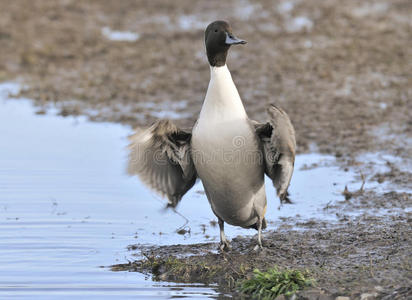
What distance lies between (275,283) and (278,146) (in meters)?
1.09

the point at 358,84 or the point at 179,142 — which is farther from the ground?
the point at 358,84

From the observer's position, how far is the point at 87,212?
8297 millimetres

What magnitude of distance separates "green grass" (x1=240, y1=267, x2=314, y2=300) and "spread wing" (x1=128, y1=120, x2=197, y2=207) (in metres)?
1.35

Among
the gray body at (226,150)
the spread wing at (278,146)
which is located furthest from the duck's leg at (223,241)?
the spread wing at (278,146)

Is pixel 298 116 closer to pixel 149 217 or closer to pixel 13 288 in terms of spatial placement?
pixel 149 217

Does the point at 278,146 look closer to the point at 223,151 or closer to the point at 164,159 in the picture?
the point at 223,151

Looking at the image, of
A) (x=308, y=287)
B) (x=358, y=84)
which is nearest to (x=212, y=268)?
(x=308, y=287)

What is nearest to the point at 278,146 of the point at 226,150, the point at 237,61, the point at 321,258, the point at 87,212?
the point at 226,150

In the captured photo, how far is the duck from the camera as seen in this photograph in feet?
20.8

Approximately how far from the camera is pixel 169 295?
20.6 ft

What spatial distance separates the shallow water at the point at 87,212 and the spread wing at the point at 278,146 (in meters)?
1.09

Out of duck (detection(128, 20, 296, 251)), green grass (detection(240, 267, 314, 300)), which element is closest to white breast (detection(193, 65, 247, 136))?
duck (detection(128, 20, 296, 251))

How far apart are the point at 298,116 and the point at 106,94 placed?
11.9 ft

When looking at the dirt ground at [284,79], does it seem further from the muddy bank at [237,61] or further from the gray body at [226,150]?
the gray body at [226,150]
